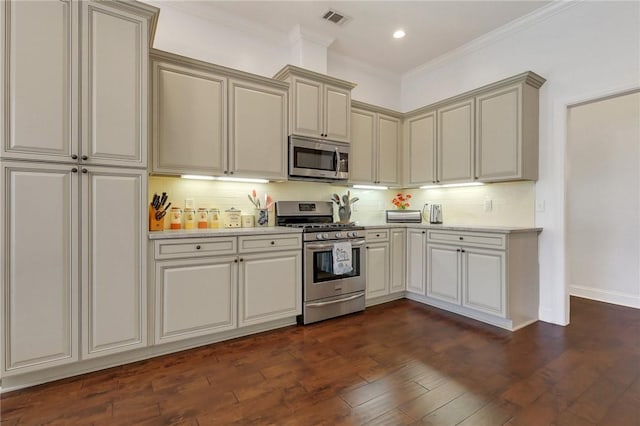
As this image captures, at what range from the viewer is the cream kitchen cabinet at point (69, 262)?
1.84 metres

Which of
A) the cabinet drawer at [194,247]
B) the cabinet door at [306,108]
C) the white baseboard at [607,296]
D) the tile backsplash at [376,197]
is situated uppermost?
the cabinet door at [306,108]

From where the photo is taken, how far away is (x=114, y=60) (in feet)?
6.90

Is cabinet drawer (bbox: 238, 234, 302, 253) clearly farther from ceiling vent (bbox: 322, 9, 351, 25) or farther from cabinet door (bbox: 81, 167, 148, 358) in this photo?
ceiling vent (bbox: 322, 9, 351, 25)

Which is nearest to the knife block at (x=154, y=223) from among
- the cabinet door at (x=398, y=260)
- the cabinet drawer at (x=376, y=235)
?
the cabinet drawer at (x=376, y=235)

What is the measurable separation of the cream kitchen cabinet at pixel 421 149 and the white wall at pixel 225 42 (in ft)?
3.74

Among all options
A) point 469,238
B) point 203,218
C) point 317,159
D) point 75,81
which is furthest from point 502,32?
point 75,81

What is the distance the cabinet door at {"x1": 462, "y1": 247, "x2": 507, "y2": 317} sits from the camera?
286 cm

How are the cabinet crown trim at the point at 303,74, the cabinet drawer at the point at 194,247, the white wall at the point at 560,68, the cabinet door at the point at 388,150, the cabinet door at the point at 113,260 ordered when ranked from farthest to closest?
1. the cabinet door at the point at 388,150
2. the cabinet crown trim at the point at 303,74
3. the white wall at the point at 560,68
4. the cabinet drawer at the point at 194,247
5. the cabinet door at the point at 113,260

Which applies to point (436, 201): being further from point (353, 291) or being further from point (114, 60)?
point (114, 60)

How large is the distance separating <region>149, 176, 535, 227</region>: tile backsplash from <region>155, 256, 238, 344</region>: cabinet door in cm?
73

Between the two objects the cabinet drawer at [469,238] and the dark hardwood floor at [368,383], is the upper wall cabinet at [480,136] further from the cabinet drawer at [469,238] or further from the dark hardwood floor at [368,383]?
the dark hardwood floor at [368,383]

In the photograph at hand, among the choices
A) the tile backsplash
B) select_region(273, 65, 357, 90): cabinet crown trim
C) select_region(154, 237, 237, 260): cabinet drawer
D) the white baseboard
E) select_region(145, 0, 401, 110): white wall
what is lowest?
the white baseboard

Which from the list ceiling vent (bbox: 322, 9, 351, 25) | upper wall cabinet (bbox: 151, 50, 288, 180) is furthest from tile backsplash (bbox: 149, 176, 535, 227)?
ceiling vent (bbox: 322, 9, 351, 25)

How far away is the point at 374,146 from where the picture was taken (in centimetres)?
398
